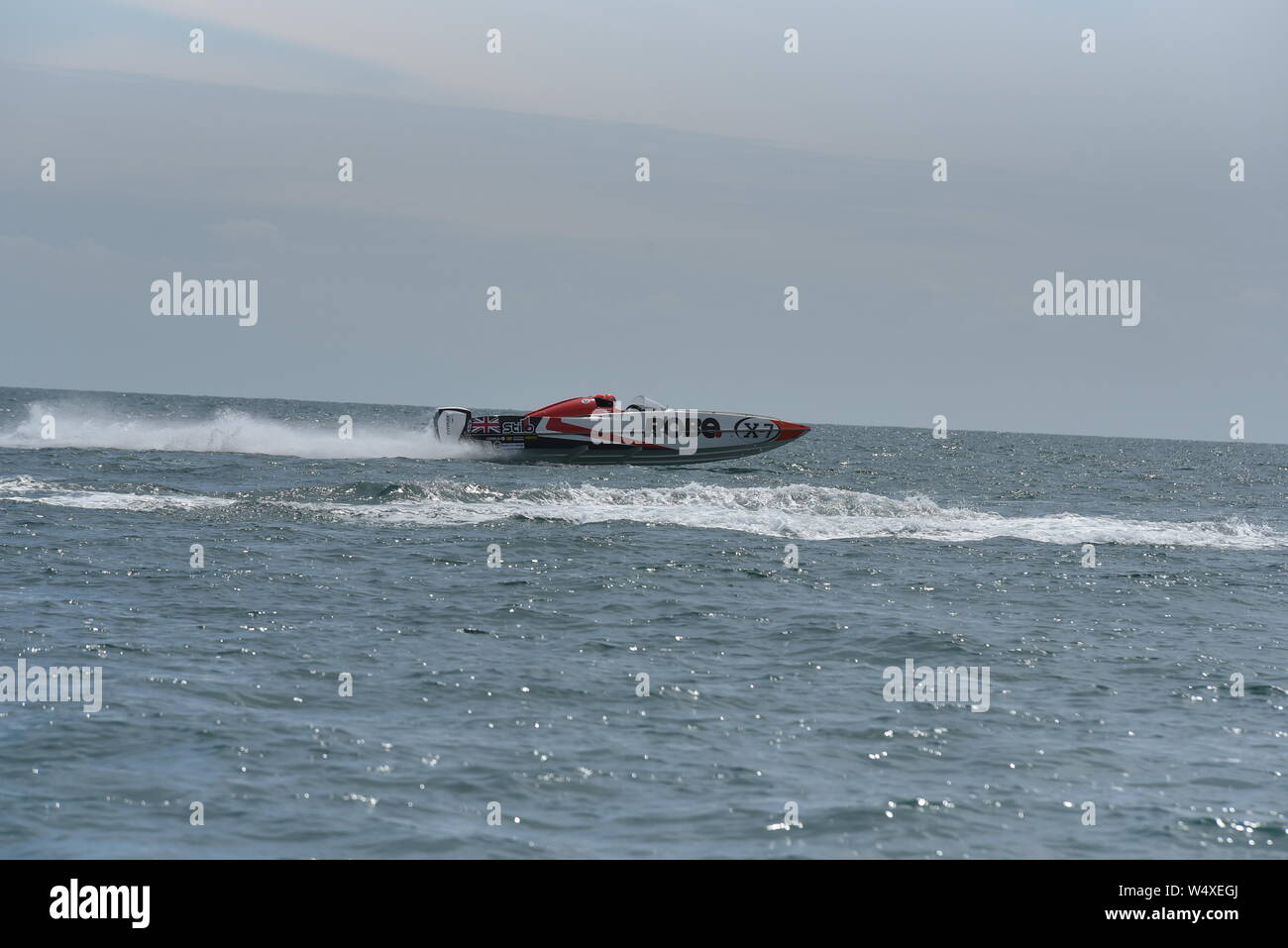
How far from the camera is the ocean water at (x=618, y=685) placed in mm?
9047

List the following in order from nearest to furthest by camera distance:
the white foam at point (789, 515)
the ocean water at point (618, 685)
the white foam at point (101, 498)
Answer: the ocean water at point (618, 685) → the white foam at point (101, 498) → the white foam at point (789, 515)

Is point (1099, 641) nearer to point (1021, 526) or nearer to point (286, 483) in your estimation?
point (1021, 526)

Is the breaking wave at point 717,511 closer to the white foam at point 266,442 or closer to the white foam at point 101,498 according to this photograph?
the white foam at point 101,498

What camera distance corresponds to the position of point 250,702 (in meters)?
11.9

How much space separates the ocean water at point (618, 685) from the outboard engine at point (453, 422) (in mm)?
18864

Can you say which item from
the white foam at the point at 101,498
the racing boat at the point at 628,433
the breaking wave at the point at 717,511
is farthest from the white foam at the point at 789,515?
the racing boat at the point at 628,433

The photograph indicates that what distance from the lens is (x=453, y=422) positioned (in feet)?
160

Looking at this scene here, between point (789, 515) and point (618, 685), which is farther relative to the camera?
point (789, 515)

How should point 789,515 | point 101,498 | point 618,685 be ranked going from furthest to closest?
point 789,515 → point 101,498 → point 618,685

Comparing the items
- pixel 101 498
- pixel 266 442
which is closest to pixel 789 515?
pixel 101 498

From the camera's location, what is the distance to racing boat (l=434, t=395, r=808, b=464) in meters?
45.4

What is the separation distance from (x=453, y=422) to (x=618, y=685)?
36.7 metres

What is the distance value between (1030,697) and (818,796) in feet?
15.1

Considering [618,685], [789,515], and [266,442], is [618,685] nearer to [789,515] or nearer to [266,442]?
[789,515]
